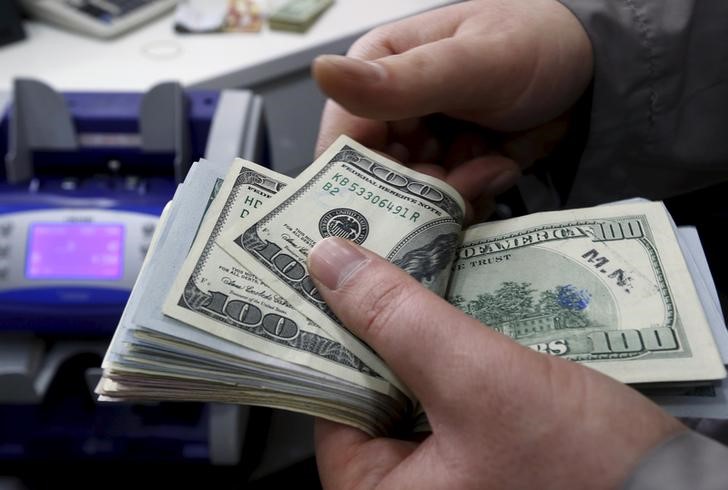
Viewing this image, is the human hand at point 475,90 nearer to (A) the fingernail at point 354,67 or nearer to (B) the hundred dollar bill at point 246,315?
(A) the fingernail at point 354,67

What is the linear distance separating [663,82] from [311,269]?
19.6 inches

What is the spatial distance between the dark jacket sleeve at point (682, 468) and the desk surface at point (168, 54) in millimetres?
797

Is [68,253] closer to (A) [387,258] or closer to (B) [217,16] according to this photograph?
(A) [387,258]

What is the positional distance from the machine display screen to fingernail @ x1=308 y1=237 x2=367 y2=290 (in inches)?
11.4

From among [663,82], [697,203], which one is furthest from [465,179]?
[697,203]

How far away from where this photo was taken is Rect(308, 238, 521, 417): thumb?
15.2 inches

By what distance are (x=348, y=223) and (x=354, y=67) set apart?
0.13 m

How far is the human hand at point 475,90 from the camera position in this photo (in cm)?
59

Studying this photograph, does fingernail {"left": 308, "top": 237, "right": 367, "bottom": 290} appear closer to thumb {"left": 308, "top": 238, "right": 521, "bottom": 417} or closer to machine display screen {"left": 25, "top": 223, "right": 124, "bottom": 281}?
thumb {"left": 308, "top": 238, "right": 521, "bottom": 417}

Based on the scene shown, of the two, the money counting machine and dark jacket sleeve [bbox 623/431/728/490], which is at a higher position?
dark jacket sleeve [bbox 623/431/728/490]

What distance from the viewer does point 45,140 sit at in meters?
0.71

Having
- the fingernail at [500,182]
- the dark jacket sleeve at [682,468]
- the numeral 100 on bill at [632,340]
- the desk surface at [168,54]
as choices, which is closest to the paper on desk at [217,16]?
the desk surface at [168,54]

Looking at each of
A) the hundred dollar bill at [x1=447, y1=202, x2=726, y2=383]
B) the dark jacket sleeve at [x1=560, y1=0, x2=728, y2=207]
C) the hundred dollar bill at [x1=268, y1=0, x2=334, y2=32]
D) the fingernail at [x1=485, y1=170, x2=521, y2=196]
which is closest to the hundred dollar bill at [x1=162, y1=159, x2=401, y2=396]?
the hundred dollar bill at [x1=447, y1=202, x2=726, y2=383]

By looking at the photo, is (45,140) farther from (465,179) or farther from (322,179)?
(465,179)
